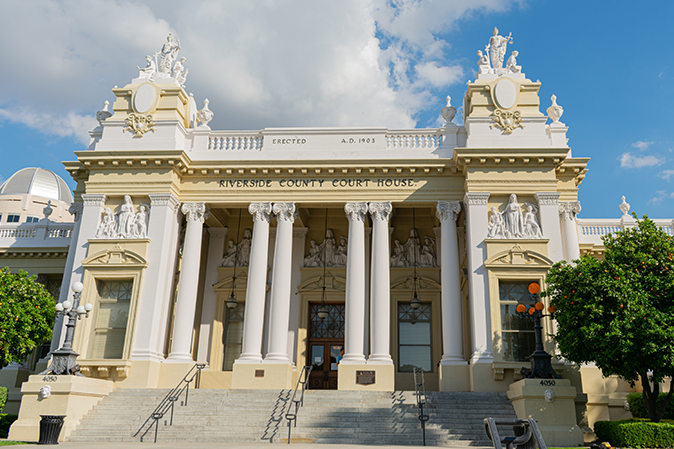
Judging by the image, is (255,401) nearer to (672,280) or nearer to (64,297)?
(64,297)

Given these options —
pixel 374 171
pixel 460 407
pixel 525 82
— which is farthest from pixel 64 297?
pixel 525 82

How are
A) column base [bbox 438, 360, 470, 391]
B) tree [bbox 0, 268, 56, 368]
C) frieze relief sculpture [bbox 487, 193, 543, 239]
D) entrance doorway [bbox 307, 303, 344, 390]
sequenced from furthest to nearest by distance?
1. entrance doorway [bbox 307, 303, 344, 390]
2. frieze relief sculpture [bbox 487, 193, 543, 239]
3. column base [bbox 438, 360, 470, 391]
4. tree [bbox 0, 268, 56, 368]

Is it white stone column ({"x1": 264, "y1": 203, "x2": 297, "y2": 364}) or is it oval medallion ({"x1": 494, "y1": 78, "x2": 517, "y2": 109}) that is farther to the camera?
oval medallion ({"x1": 494, "y1": 78, "x2": 517, "y2": 109})

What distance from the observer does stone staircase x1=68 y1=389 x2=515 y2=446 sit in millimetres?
14953

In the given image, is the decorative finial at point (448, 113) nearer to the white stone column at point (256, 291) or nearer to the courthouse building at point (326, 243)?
the courthouse building at point (326, 243)

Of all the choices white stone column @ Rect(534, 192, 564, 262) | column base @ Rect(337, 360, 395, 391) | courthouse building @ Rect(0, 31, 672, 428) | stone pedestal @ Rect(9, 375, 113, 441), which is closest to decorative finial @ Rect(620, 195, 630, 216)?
courthouse building @ Rect(0, 31, 672, 428)

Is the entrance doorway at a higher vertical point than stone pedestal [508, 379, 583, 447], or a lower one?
higher

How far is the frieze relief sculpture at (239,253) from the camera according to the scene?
24922 mm

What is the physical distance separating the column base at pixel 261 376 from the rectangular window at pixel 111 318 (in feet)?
13.8

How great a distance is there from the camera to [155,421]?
1594 centimetres

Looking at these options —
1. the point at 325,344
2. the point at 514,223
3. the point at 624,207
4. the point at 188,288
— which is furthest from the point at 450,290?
the point at 624,207

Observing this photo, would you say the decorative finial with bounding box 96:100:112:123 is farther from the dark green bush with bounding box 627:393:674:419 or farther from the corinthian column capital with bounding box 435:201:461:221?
the dark green bush with bounding box 627:393:674:419

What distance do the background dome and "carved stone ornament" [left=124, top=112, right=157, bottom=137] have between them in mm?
54211

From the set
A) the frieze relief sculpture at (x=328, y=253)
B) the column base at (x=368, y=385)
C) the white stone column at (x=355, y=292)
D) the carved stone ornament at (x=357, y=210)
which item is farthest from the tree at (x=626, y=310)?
the frieze relief sculpture at (x=328, y=253)
